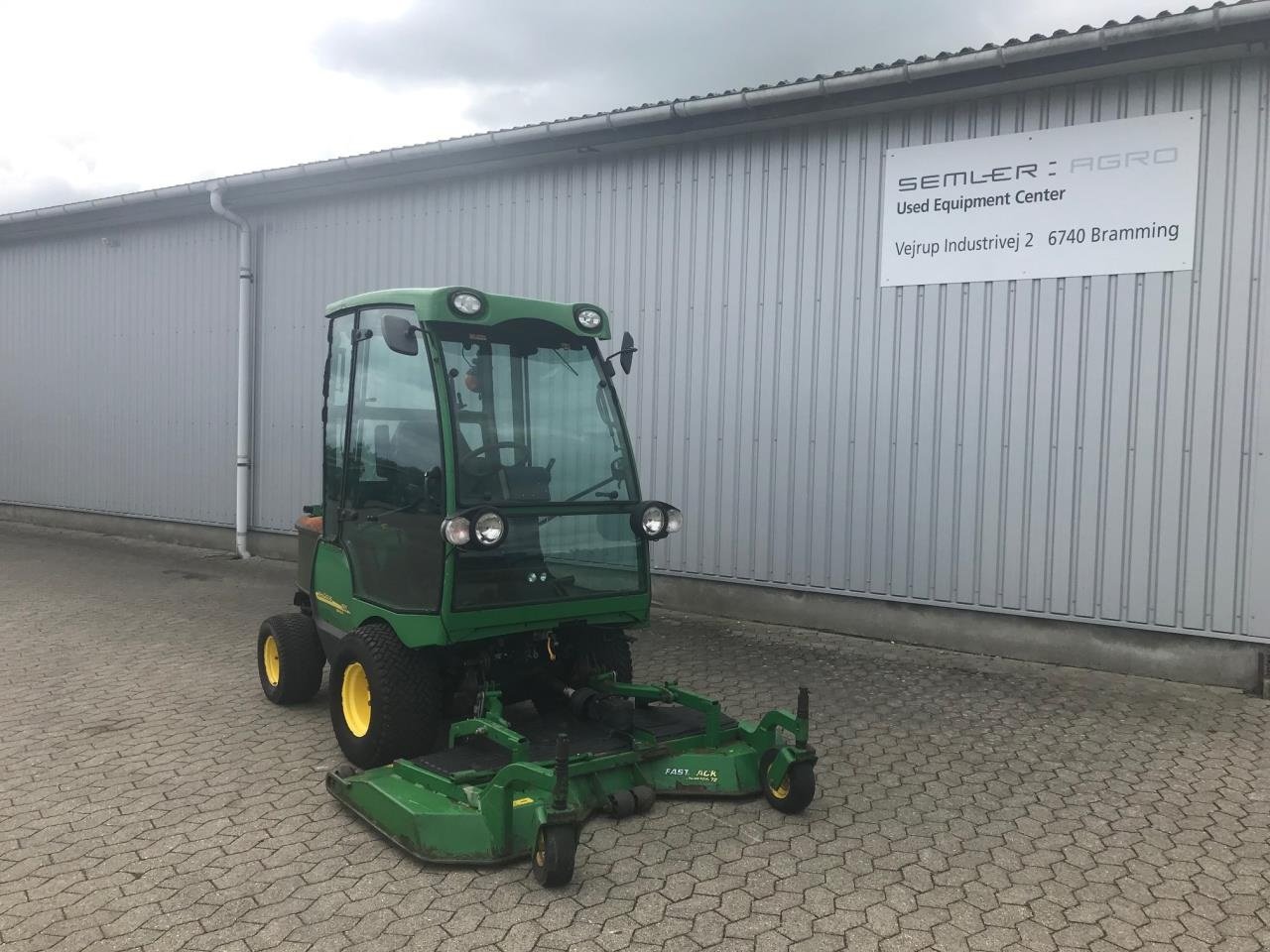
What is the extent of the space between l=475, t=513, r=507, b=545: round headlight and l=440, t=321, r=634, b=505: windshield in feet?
0.74

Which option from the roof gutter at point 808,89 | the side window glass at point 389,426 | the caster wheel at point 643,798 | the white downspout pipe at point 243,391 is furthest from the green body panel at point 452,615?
the white downspout pipe at point 243,391

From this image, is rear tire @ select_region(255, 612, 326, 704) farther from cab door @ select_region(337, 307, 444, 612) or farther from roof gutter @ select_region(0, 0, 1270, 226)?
roof gutter @ select_region(0, 0, 1270, 226)

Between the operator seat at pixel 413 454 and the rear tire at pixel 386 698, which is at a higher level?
the operator seat at pixel 413 454

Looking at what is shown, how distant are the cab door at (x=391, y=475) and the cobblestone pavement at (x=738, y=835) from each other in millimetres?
968

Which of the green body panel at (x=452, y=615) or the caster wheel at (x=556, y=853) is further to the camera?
the green body panel at (x=452, y=615)

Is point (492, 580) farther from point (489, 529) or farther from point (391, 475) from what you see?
point (391, 475)

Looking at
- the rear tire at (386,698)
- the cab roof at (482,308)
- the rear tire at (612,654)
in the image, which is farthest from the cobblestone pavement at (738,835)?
the cab roof at (482,308)

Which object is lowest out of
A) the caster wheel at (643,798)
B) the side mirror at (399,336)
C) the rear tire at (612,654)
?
the caster wheel at (643,798)

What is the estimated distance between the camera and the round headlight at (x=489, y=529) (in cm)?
403

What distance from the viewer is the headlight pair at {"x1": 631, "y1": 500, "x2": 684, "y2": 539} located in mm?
4570

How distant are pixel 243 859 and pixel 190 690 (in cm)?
254

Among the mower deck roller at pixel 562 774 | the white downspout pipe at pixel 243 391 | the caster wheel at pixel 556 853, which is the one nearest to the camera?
the caster wheel at pixel 556 853

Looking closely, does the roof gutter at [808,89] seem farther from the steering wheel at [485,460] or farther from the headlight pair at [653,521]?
the steering wheel at [485,460]

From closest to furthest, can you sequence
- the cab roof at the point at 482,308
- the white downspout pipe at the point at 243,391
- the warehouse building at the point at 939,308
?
the cab roof at the point at 482,308
the warehouse building at the point at 939,308
the white downspout pipe at the point at 243,391
